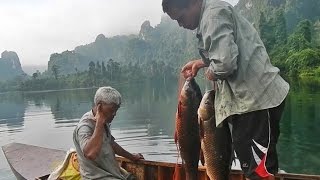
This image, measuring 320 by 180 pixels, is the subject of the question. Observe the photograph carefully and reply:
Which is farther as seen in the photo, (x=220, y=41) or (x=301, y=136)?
(x=301, y=136)

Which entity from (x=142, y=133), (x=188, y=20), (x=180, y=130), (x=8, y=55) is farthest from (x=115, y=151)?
(x=8, y=55)

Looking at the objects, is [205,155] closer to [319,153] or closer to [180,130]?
[180,130]

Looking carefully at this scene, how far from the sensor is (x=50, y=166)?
777 centimetres

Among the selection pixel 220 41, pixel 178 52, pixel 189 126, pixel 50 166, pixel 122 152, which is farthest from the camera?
pixel 178 52

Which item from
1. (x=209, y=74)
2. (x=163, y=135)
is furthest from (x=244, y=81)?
(x=163, y=135)

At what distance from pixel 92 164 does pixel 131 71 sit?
103m

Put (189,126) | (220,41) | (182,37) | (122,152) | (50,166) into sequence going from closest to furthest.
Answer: (220,41) → (189,126) → (122,152) → (50,166) → (182,37)

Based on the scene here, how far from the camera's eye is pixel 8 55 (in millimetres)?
182125

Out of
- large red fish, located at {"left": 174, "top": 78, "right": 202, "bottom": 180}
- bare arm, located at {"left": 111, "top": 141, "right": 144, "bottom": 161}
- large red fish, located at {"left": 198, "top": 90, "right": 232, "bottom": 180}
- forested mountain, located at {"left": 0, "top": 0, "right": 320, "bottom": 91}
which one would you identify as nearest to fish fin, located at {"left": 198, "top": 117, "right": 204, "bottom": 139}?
large red fish, located at {"left": 198, "top": 90, "right": 232, "bottom": 180}

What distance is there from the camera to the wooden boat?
465 cm

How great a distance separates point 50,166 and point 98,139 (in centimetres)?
446

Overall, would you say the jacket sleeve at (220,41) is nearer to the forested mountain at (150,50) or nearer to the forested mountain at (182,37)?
the forested mountain at (182,37)

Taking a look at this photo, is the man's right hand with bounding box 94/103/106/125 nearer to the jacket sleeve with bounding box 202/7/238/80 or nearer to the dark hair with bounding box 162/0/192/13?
the dark hair with bounding box 162/0/192/13

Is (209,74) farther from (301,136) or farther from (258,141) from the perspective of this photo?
(301,136)
